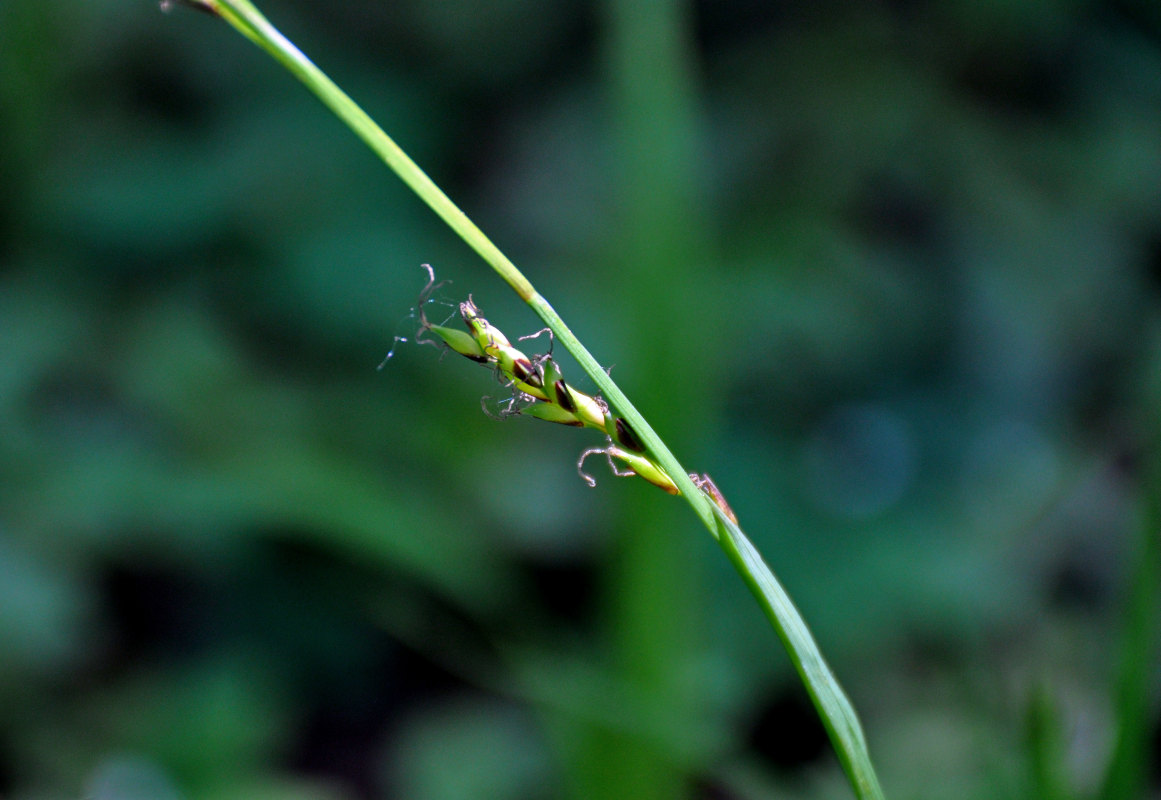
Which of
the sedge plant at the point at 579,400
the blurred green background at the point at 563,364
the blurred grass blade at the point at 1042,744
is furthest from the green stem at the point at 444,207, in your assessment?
the blurred green background at the point at 563,364

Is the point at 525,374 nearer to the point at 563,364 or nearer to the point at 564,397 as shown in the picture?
the point at 564,397

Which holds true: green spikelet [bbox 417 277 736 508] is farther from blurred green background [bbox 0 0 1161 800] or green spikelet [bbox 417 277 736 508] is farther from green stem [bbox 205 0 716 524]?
blurred green background [bbox 0 0 1161 800]

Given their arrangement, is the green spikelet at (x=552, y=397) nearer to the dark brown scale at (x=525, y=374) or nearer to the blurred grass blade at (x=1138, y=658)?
the dark brown scale at (x=525, y=374)

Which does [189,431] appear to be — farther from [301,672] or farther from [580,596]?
[580,596]

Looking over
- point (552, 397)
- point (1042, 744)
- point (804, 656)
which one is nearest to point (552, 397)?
point (552, 397)

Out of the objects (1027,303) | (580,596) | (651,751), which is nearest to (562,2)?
(1027,303)

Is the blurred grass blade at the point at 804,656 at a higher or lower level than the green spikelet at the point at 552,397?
lower
